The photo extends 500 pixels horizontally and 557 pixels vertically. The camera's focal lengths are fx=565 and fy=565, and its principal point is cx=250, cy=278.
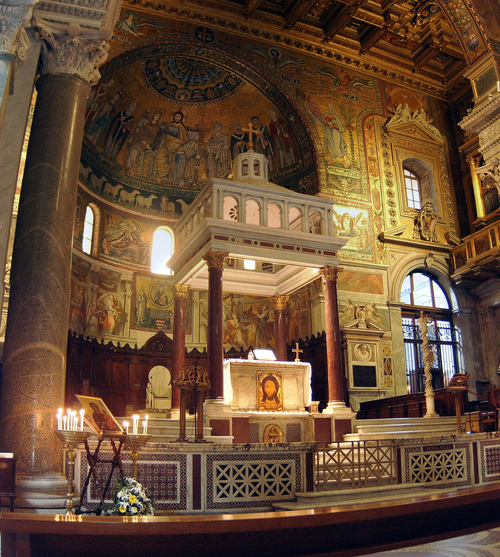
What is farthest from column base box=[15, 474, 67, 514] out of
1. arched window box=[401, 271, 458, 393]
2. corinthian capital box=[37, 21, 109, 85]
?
arched window box=[401, 271, 458, 393]

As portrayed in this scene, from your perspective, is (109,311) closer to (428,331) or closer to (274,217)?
(274,217)

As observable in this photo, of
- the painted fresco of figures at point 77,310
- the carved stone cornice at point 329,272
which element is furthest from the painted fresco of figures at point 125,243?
the carved stone cornice at point 329,272

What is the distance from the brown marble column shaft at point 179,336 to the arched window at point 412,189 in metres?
10.4

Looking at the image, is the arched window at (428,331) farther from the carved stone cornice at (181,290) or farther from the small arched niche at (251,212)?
the carved stone cornice at (181,290)

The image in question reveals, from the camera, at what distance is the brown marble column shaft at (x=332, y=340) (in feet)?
44.1

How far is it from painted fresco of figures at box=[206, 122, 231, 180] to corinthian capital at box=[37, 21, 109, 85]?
1284cm

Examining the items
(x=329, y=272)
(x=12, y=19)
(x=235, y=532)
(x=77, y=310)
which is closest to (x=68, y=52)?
(x=12, y=19)

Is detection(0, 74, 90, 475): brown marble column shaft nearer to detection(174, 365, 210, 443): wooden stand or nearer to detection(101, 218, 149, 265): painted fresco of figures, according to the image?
detection(174, 365, 210, 443): wooden stand

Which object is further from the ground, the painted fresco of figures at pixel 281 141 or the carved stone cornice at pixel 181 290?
the painted fresco of figures at pixel 281 141

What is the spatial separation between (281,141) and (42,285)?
1518cm

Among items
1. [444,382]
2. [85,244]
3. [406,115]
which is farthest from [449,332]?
[85,244]

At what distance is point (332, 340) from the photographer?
1362cm

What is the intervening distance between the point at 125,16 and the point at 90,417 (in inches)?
587

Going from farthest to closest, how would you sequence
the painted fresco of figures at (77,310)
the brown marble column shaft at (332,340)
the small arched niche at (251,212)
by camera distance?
the painted fresco of figures at (77,310), the small arched niche at (251,212), the brown marble column shaft at (332,340)
